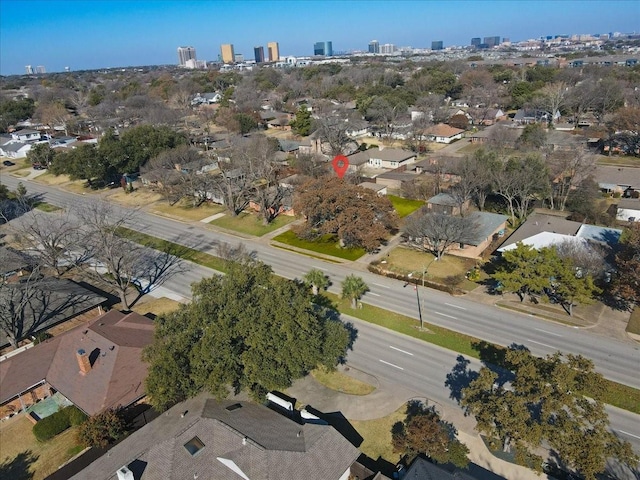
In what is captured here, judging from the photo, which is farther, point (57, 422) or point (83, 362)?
point (83, 362)

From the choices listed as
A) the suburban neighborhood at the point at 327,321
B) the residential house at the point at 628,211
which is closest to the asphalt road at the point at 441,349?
Result: the suburban neighborhood at the point at 327,321

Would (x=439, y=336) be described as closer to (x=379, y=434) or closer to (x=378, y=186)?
(x=379, y=434)

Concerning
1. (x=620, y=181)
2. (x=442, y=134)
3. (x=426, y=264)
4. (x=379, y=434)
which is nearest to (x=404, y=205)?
(x=426, y=264)

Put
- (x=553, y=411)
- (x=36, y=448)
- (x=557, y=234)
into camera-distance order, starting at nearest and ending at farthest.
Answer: (x=553, y=411) → (x=36, y=448) → (x=557, y=234)

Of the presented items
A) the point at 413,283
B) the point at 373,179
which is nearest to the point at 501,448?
the point at 413,283

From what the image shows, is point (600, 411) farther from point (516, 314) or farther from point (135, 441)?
point (135, 441)

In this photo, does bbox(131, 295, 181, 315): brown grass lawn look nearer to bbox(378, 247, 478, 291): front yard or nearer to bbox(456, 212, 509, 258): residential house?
bbox(378, 247, 478, 291): front yard

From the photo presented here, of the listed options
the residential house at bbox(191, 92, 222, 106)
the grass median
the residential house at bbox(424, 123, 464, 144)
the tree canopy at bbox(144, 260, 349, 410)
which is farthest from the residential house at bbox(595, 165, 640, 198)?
the residential house at bbox(191, 92, 222, 106)
